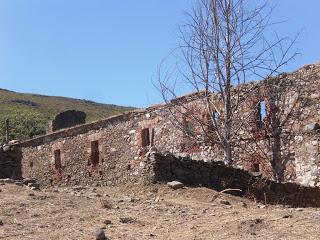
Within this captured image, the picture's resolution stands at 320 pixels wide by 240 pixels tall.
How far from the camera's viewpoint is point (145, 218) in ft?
31.7

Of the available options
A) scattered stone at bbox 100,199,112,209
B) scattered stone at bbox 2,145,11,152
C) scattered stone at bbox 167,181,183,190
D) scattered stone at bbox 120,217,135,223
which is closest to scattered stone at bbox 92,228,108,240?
scattered stone at bbox 120,217,135,223

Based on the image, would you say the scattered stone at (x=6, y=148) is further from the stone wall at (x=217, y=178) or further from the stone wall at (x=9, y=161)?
the stone wall at (x=217, y=178)

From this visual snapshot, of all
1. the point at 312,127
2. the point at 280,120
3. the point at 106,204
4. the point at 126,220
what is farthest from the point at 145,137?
the point at 126,220

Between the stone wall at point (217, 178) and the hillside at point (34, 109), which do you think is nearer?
the stone wall at point (217, 178)

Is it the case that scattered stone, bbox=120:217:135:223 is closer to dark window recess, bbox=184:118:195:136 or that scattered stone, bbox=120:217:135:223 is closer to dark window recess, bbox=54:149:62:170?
dark window recess, bbox=184:118:195:136

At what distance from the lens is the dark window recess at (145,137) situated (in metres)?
22.9

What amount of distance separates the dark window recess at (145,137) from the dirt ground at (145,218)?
10661 millimetres

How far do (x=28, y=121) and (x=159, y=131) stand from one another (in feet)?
111

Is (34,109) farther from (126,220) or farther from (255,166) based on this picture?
(126,220)

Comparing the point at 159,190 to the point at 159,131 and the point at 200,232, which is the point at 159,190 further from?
the point at 159,131

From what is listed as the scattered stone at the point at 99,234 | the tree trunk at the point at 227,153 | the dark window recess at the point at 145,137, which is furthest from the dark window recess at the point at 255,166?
the scattered stone at the point at 99,234

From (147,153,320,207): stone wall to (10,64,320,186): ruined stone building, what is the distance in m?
0.50

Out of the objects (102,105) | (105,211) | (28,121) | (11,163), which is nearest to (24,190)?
(105,211)

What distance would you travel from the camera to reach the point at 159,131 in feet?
73.4
